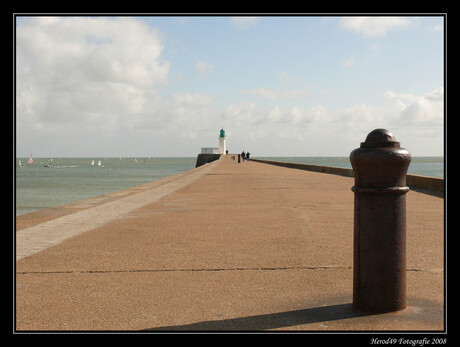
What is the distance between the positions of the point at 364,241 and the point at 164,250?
2722 mm

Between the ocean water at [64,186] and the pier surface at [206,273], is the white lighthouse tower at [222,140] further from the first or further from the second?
the pier surface at [206,273]

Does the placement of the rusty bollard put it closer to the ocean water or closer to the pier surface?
the pier surface

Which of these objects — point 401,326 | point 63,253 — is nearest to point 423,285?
point 401,326

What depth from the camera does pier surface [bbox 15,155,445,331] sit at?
2.94m

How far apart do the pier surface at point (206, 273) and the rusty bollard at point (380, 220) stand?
0.18 m

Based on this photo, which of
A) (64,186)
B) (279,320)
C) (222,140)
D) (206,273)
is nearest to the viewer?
(279,320)

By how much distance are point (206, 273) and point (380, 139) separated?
2.04 meters

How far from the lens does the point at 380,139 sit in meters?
2.93

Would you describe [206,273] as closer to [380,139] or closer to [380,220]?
[380,220]

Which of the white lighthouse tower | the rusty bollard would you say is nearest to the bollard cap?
the rusty bollard

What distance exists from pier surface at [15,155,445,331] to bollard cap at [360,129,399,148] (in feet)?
3.77

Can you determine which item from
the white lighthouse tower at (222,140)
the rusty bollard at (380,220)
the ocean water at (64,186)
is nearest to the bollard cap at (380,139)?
the rusty bollard at (380,220)

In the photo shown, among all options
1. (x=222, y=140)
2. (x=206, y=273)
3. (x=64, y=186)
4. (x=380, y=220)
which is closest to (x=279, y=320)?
(x=380, y=220)

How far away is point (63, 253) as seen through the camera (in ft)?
16.2
